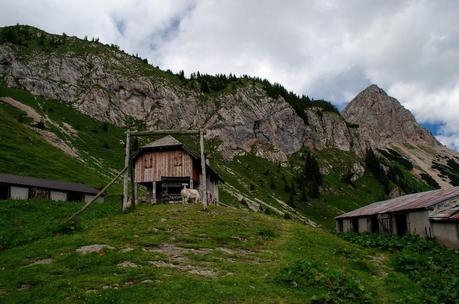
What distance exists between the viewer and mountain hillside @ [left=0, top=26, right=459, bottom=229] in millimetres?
106312

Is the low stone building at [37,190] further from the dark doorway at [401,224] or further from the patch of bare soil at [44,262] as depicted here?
the dark doorway at [401,224]

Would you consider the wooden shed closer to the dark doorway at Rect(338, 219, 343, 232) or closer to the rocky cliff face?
the dark doorway at Rect(338, 219, 343, 232)

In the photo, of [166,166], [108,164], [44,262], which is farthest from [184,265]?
[108,164]

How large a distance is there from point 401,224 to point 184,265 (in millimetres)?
32102

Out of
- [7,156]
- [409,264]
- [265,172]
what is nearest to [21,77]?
[7,156]

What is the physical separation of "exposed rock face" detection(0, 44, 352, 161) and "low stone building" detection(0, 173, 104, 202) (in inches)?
3471

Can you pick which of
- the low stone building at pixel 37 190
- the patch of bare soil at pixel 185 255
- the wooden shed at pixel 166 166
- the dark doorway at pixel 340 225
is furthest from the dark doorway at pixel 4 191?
the dark doorway at pixel 340 225

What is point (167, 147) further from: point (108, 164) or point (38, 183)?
point (108, 164)

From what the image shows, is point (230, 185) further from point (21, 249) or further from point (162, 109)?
point (21, 249)

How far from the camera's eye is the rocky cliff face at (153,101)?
150 m

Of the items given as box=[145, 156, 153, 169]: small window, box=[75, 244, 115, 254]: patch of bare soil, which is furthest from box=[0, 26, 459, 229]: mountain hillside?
box=[75, 244, 115, 254]: patch of bare soil

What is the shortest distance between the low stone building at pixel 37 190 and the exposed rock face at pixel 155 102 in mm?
88153

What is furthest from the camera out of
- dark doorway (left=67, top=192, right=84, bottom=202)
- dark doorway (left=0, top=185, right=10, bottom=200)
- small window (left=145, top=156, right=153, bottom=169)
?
dark doorway (left=67, top=192, right=84, bottom=202)

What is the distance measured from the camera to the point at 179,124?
164 meters
